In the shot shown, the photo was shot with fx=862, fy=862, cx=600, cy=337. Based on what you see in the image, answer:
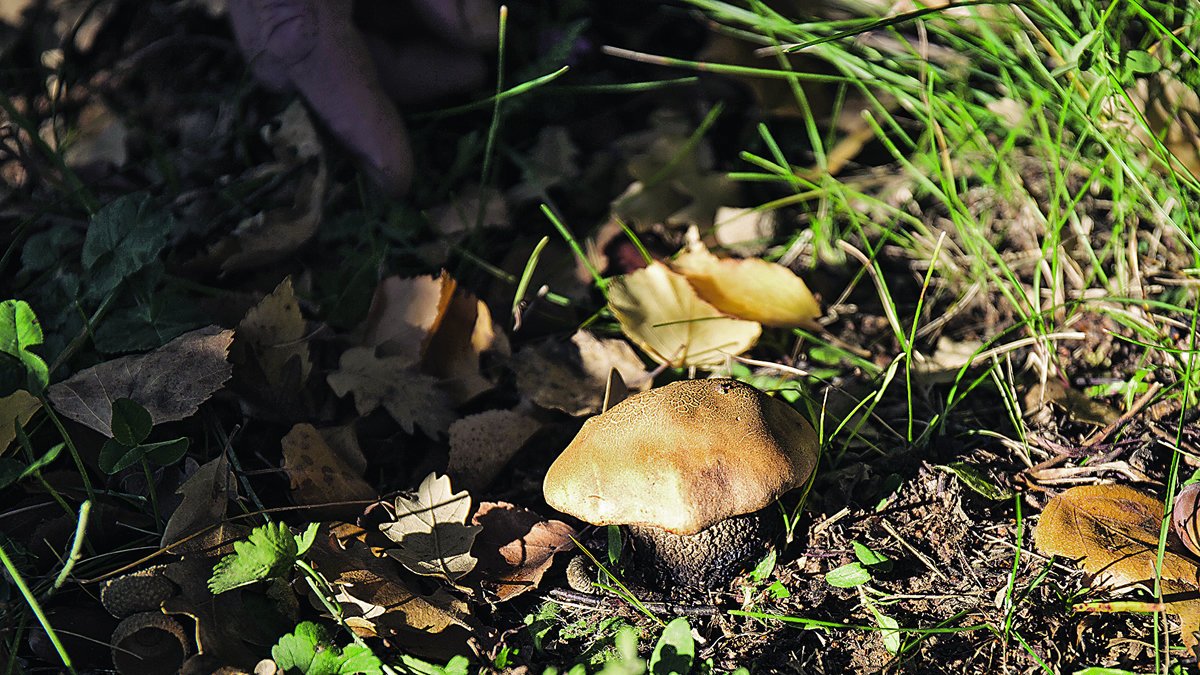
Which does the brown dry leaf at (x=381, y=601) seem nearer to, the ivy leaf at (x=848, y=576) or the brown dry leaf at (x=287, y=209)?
the ivy leaf at (x=848, y=576)

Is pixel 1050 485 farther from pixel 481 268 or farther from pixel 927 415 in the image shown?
pixel 481 268

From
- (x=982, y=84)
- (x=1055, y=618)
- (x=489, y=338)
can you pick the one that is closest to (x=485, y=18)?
(x=489, y=338)

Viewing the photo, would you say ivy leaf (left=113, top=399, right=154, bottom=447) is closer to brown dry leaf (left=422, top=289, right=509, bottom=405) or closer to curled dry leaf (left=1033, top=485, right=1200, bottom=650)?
brown dry leaf (left=422, top=289, right=509, bottom=405)

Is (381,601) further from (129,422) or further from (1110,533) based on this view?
(1110,533)

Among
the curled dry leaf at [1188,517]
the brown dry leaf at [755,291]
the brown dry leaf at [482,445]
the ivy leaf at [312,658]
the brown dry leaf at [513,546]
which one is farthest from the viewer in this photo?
the brown dry leaf at [755,291]

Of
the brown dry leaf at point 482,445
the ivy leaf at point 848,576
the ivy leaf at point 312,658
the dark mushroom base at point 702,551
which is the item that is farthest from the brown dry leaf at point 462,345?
the ivy leaf at point 848,576

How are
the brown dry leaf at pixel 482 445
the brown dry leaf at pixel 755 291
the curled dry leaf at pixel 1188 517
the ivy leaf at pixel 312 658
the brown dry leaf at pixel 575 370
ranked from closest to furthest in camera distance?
the ivy leaf at pixel 312 658 < the curled dry leaf at pixel 1188 517 < the brown dry leaf at pixel 482 445 < the brown dry leaf at pixel 575 370 < the brown dry leaf at pixel 755 291
